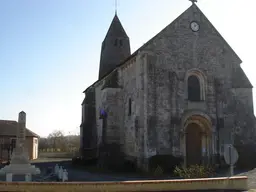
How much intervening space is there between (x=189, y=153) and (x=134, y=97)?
229 inches

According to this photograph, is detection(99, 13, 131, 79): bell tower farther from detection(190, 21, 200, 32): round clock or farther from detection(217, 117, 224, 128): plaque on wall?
detection(217, 117, 224, 128): plaque on wall

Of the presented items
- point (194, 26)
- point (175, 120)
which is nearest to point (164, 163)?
point (175, 120)

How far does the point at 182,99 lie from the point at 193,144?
3.57 metres

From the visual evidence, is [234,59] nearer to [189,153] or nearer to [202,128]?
[202,128]

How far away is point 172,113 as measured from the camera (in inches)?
861

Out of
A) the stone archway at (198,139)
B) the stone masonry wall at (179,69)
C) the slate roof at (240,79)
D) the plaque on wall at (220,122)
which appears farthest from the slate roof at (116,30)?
the plaque on wall at (220,122)

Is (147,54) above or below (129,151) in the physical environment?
above

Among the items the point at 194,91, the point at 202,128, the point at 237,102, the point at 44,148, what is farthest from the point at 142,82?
the point at 44,148

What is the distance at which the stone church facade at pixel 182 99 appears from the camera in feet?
70.9

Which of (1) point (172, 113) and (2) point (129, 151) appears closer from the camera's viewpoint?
(1) point (172, 113)

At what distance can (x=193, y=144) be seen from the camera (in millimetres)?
23031

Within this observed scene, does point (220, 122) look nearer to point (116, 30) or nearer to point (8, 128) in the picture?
point (116, 30)

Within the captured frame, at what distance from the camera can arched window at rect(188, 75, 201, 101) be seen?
75.6ft

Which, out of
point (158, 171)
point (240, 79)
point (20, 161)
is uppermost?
point (240, 79)
